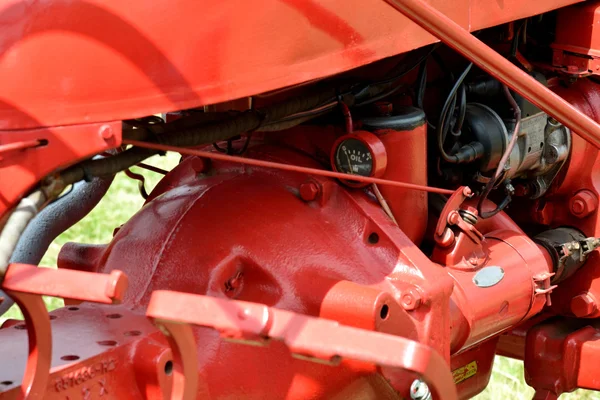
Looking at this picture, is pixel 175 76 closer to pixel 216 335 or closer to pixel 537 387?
pixel 216 335

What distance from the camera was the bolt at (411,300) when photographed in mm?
2139

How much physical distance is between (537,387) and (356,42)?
1.37 metres

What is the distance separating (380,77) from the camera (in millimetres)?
2359

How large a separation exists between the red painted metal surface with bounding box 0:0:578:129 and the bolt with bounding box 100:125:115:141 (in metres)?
0.02

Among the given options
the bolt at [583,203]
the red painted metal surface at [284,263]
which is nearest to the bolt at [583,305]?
the bolt at [583,203]

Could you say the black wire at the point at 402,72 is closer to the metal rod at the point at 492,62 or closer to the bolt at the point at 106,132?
the metal rod at the point at 492,62

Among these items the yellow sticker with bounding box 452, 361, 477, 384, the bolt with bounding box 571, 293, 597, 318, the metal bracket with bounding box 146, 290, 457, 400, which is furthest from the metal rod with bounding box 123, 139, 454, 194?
the bolt with bounding box 571, 293, 597, 318

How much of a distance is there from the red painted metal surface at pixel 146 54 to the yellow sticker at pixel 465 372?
1.14 meters

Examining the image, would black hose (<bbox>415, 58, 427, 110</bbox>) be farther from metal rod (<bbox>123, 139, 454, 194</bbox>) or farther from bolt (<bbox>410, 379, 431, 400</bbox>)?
bolt (<bbox>410, 379, 431, 400</bbox>)

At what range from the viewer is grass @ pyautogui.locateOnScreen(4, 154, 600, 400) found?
362 cm

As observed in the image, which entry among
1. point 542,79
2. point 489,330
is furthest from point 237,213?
point 542,79

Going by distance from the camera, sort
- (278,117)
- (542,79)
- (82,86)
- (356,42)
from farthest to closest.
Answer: (542,79), (278,117), (356,42), (82,86)

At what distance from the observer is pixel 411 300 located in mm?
2141

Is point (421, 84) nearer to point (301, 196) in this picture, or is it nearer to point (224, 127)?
point (301, 196)
